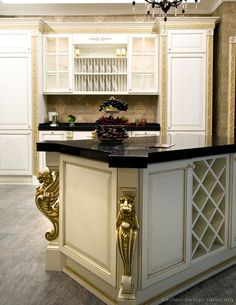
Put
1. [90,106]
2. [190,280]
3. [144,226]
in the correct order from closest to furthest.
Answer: [144,226] → [190,280] → [90,106]

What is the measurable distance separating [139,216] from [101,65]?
4789 mm

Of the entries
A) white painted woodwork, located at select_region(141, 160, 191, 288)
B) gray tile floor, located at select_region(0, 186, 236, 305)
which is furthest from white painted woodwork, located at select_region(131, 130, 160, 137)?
white painted woodwork, located at select_region(141, 160, 191, 288)

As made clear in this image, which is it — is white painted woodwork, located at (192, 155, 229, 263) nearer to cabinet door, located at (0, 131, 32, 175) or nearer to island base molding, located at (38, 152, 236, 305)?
island base molding, located at (38, 152, 236, 305)

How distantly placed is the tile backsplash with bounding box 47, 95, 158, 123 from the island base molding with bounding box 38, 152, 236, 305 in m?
4.14

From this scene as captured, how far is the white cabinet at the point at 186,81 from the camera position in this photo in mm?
5938

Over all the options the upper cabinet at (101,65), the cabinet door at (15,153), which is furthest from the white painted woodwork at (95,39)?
the cabinet door at (15,153)

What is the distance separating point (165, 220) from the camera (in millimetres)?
2119

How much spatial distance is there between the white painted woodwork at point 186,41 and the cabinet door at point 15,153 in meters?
2.87

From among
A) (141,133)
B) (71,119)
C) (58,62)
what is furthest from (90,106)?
(141,133)

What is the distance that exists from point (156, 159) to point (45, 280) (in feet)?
3.92

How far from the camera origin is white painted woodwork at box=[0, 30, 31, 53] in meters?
5.92

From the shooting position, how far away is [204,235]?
254 centimetres

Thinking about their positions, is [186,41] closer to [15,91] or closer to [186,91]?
[186,91]

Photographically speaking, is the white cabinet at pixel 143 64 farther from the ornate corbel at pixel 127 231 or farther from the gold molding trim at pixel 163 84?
the ornate corbel at pixel 127 231
